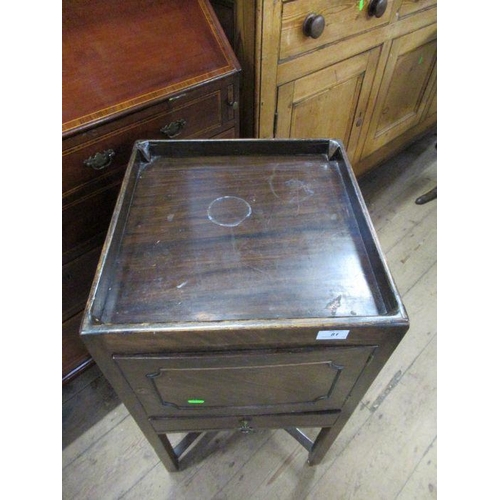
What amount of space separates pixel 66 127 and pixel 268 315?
1.60 ft

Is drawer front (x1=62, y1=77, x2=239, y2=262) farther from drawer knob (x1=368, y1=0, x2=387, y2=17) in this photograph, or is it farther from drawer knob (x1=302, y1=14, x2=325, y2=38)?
drawer knob (x1=368, y1=0, x2=387, y2=17)

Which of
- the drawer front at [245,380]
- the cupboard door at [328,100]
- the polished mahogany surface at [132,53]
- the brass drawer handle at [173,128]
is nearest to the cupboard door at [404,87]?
the cupboard door at [328,100]

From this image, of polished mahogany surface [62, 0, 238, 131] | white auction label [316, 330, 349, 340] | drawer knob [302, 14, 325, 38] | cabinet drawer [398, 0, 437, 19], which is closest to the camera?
white auction label [316, 330, 349, 340]

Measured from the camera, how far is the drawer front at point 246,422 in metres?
0.68

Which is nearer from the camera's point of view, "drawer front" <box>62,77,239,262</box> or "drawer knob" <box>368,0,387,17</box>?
"drawer front" <box>62,77,239,262</box>

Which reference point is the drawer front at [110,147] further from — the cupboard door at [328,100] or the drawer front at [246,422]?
the drawer front at [246,422]

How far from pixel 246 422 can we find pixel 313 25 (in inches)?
37.8

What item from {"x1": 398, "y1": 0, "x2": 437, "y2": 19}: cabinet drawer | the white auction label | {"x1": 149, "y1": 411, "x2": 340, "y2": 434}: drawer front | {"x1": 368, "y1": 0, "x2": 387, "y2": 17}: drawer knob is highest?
{"x1": 368, "y1": 0, "x2": 387, "y2": 17}: drawer knob

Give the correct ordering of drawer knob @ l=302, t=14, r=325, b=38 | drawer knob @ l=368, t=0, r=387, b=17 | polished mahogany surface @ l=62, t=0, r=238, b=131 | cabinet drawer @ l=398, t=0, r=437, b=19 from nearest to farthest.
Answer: polished mahogany surface @ l=62, t=0, r=238, b=131 → drawer knob @ l=302, t=14, r=325, b=38 → drawer knob @ l=368, t=0, r=387, b=17 → cabinet drawer @ l=398, t=0, r=437, b=19

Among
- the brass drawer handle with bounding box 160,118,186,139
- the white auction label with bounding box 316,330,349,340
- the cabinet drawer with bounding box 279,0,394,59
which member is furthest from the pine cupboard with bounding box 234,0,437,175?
the white auction label with bounding box 316,330,349,340

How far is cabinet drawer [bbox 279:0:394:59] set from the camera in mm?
874

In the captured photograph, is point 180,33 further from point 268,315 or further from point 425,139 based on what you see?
point 425,139

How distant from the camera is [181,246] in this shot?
59 cm

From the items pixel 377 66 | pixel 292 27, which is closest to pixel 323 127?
pixel 377 66
